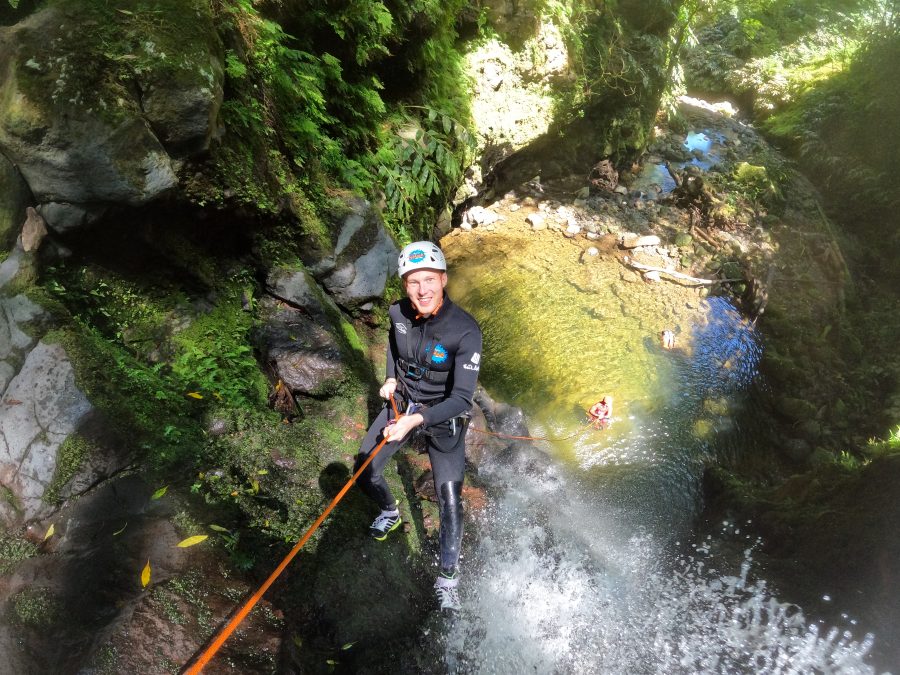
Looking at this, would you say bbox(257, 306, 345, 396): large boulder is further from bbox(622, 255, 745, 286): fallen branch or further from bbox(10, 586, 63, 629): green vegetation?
bbox(622, 255, 745, 286): fallen branch

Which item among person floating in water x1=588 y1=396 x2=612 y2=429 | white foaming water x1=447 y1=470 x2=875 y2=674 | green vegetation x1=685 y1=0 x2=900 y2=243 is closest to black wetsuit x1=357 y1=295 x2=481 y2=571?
white foaming water x1=447 y1=470 x2=875 y2=674

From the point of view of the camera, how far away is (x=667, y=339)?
25.9 ft

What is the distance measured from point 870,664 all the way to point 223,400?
6.18m

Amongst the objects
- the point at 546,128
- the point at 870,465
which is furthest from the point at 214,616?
the point at 546,128

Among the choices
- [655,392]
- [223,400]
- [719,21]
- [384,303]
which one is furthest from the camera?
[719,21]

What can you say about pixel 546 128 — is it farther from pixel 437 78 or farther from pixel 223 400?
pixel 223 400

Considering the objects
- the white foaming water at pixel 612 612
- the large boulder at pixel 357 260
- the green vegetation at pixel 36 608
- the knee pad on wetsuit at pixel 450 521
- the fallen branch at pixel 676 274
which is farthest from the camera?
the fallen branch at pixel 676 274

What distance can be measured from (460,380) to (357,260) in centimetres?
329

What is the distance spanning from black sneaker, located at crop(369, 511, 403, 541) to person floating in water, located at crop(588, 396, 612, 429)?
3593 millimetres

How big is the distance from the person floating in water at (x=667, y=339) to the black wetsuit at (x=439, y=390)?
5.81 m

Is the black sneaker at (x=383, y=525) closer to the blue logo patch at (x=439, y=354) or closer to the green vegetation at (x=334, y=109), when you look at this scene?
the blue logo patch at (x=439, y=354)

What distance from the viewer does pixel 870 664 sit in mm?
3445

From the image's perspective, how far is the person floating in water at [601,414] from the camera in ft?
20.9

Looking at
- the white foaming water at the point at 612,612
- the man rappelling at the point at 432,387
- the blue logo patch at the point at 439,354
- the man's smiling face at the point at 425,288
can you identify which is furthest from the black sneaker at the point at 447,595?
the man's smiling face at the point at 425,288
